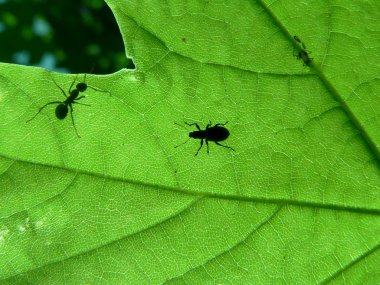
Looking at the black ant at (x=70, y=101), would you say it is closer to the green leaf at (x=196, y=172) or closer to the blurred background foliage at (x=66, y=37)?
the green leaf at (x=196, y=172)

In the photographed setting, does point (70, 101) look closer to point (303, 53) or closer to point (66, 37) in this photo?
point (303, 53)

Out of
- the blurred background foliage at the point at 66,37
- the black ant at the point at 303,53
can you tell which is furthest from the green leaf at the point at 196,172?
the blurred background foliage at the point at 66,37

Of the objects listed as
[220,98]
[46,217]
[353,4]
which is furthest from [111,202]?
[353,4]

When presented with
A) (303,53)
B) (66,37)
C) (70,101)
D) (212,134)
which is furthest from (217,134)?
(66,37)

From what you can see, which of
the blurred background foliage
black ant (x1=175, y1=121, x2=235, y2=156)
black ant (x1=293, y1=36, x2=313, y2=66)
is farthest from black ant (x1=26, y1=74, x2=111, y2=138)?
the blurred background foliage

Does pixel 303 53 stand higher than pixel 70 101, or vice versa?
pixel 303 53

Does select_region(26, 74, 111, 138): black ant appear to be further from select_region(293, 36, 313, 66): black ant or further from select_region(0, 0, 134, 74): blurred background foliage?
select_region(0, 0, 134, 74): blurred background foliage
